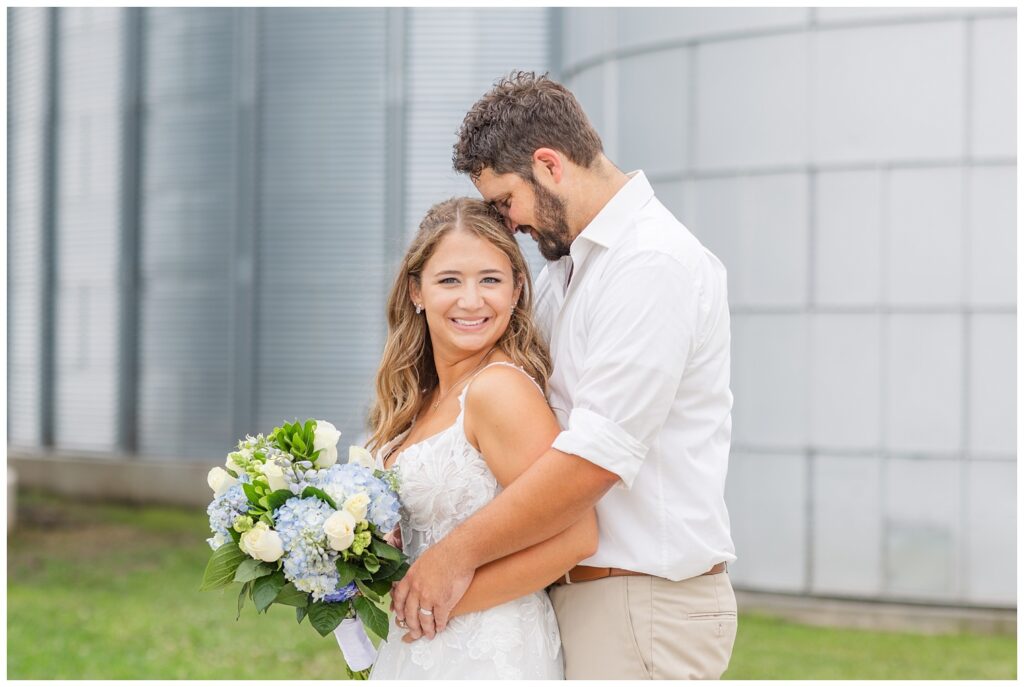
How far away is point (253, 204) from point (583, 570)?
10443 mm

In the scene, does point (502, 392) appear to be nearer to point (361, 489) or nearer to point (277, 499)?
point (361, 489)

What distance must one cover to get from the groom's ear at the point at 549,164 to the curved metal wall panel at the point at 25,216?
1302 centimetres

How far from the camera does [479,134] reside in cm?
300

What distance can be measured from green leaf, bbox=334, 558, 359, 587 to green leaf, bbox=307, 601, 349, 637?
10 centimetres

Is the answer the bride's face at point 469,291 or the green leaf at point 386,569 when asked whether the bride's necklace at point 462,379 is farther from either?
the green leaf at point 386,569

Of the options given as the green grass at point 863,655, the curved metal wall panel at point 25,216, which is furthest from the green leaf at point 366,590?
the curved metal wall panel at point 25,216

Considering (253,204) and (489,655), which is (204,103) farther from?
(489,655)

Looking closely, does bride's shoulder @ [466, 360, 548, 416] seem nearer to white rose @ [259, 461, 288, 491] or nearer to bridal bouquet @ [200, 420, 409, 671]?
bridal bouquet @ [200, 420, 409, 671]

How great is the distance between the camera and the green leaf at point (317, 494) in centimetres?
270

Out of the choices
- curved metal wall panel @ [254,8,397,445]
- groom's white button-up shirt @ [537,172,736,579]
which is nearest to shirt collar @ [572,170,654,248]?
groom's white button-up shirt @ [537,172,736,579]

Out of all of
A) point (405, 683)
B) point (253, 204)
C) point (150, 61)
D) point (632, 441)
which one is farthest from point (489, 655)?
point (150, 61)

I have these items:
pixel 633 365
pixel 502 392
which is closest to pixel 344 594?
pixel 502 392

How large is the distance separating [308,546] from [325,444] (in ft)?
1.02

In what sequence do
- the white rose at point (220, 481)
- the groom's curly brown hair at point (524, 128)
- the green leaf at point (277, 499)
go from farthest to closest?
the groom's curly brown hair at point (524, 128), the white rose at point (220, 481), the green leaf at point (277, 499)
